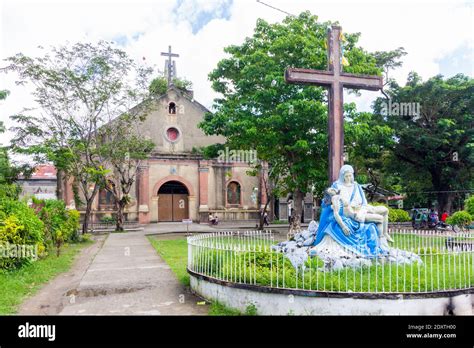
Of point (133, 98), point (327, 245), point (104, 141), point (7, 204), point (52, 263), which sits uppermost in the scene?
point (133, 98)

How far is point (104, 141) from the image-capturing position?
76.7 ft

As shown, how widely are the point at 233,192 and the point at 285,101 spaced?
15.4 metres

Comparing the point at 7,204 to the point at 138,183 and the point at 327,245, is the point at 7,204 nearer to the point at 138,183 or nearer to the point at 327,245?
the point at 327,245

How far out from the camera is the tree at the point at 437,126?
914 inches

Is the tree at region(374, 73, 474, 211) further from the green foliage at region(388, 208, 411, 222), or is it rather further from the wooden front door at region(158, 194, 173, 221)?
the wooden front door at region(158, 194, 173, 221)

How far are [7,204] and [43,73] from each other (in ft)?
30.1

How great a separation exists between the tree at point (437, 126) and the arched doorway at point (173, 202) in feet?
47.0

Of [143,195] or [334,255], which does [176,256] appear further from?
[143,195]

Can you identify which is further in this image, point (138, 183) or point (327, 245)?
point (138, 183)

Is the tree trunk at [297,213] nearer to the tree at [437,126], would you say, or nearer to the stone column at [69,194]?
the tree at [437,126]

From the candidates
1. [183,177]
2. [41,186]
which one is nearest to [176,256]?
[183,177]

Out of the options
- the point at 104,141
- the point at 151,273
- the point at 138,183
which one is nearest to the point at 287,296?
the point at 151,273

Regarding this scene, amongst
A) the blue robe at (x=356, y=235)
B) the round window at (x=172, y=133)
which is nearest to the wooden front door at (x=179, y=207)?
the round window at (x=172, y=133)

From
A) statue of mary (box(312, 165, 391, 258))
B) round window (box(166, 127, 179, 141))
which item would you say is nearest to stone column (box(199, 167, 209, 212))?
round window (box(166, 127, 179, 141))
